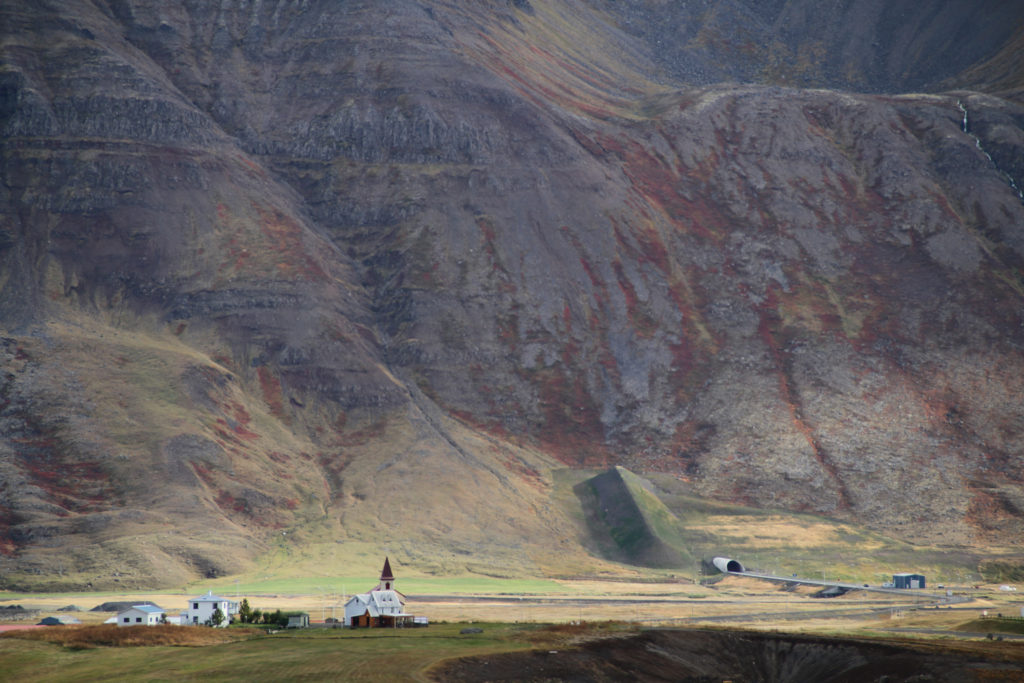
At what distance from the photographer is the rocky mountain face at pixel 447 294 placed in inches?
4158

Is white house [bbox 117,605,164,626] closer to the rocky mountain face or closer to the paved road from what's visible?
the rocky mountain face

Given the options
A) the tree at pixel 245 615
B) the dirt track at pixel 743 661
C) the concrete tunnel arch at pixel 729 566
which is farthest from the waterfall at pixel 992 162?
the tree at pixel 245 615

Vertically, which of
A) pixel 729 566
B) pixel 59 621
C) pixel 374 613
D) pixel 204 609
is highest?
pixel 729 566

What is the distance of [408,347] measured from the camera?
12738cm

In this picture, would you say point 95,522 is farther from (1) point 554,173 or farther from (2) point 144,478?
(1) point 554,173

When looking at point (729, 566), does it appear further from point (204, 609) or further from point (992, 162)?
point (992, 162)

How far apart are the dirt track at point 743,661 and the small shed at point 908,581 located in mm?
35964

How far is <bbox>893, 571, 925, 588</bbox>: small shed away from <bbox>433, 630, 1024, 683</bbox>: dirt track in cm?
3596

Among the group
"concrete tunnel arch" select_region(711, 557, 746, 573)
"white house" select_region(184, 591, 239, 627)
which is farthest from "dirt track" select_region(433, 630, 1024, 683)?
"concrete tunnel arch" select_region(711, 557, 746, 573)

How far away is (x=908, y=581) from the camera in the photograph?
97750 millimetres

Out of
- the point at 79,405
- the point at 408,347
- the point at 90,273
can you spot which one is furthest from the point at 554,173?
the point at 79,405

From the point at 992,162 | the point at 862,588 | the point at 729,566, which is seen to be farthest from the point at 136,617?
the point at 992,162

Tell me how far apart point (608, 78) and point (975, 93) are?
5087 centimetres

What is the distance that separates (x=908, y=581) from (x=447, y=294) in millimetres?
56110
